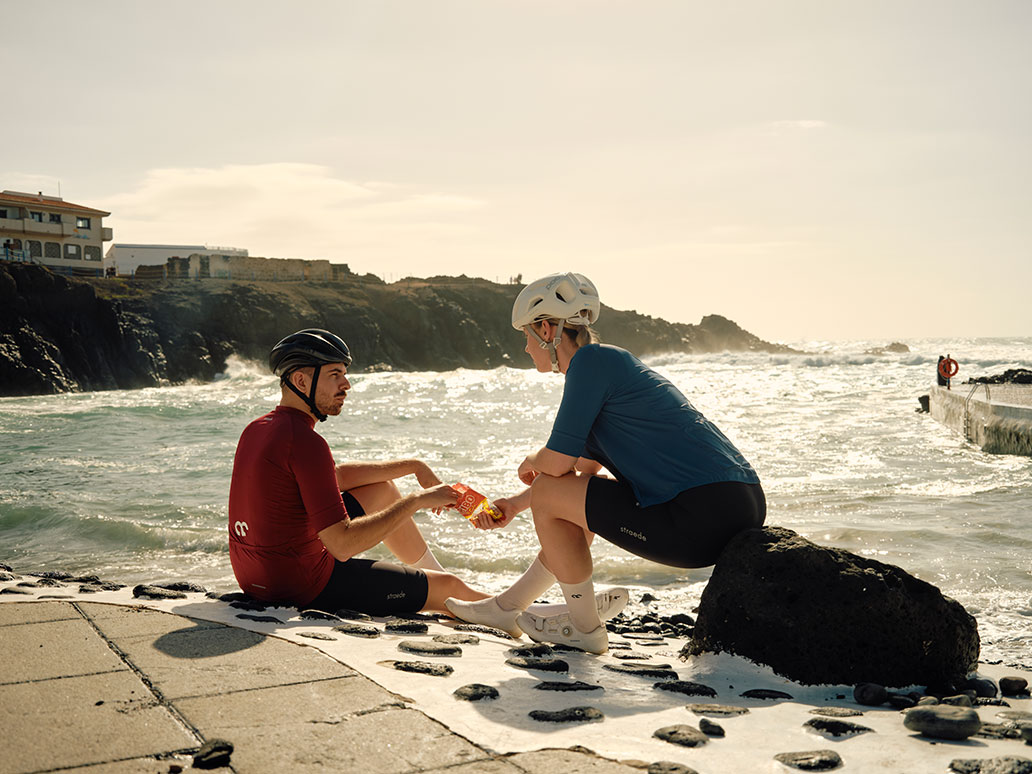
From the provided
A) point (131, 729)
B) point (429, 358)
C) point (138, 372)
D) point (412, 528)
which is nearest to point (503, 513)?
point (412, 528)

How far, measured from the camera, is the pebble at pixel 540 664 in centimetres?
370

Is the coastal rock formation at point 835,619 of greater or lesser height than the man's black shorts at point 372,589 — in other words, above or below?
above

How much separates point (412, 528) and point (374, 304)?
85191mm

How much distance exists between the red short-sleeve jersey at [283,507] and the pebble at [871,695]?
2.39 m

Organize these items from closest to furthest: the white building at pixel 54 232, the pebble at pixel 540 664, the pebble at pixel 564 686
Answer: the pebble at pixel 564 686 < the pebble at pixel 540 664 < the white building at pixel 54 232

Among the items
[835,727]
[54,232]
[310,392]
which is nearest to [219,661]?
[310,392]

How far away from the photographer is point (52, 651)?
335 centimetres

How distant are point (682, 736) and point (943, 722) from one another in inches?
36.1

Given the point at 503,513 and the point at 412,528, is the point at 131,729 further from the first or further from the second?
the point at 412,528

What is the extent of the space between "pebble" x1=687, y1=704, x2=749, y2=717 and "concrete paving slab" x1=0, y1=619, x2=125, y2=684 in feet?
6.77

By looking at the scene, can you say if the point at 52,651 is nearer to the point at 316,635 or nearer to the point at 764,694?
the point at 316,635

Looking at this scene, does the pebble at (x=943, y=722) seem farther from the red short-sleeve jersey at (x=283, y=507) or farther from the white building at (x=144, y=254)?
the white building at (x=144, y=254)

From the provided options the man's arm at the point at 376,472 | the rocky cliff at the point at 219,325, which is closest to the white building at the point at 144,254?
the rocky cliff at the point at 219,325

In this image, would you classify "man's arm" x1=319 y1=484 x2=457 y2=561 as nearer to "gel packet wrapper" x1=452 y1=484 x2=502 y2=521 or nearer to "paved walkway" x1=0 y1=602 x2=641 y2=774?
"gel packet wrapper" x1=452 y1=484 x2=502 y2=521
